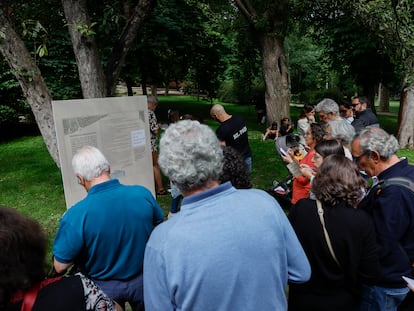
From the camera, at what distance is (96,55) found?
16.5 ft

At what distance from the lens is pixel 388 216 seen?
2.18 metres

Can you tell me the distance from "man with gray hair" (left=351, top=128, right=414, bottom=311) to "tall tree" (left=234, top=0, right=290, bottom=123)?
425 inches

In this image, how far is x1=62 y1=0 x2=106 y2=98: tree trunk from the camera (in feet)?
15.5

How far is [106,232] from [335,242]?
145 centimetres

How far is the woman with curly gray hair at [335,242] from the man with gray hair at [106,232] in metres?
1.07

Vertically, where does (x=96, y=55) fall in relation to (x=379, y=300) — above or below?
above

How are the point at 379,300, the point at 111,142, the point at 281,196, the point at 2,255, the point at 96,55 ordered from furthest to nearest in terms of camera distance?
1. the point at 281,196
2. the point at 96,55
3. the point at 111,142
4. the point at 379,300
5. the point at 2,255

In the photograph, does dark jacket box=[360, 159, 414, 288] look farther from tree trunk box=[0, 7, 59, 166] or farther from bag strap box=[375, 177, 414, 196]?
tree trunk box=[0, 7, 59, 166]

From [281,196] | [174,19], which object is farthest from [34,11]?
[174,19]

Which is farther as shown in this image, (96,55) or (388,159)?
(96,55)

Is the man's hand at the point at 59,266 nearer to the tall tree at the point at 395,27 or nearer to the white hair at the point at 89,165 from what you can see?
the white hair at the point at 89,165

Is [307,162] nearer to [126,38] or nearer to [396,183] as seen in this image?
[396,183]

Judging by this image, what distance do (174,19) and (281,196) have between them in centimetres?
1173

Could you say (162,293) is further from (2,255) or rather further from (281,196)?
(281,196)
